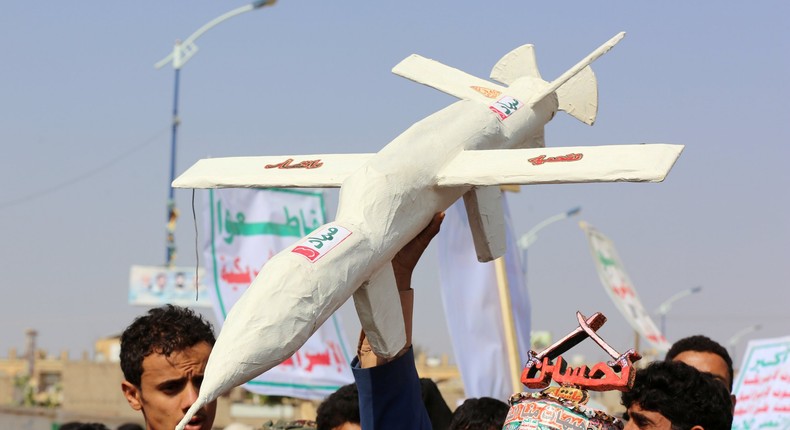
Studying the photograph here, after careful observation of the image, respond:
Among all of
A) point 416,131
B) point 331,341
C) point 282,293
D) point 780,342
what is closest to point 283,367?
A: point 331,341

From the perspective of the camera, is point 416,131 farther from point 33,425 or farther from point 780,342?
point 33,425

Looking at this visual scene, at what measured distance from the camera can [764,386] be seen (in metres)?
9.60

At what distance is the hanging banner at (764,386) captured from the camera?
9.28 metres

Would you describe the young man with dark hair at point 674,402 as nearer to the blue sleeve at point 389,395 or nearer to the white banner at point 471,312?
the blue sleeve at point 389,395

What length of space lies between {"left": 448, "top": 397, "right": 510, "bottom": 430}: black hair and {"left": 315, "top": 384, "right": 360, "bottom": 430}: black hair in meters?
0.41

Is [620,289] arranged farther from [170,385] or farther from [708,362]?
[170,385]

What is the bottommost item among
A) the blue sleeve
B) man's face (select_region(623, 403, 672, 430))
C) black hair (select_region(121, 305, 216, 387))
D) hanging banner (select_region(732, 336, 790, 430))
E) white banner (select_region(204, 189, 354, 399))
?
hanging banner (select_region(732, 336, 790, 430))

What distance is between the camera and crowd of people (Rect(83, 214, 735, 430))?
3779mm

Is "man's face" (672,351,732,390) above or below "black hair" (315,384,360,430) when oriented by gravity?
above

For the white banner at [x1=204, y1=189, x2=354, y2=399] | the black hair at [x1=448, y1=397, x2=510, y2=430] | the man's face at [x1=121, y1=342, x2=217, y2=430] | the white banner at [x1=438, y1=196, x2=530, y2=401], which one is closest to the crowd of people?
the man's face at [x1=121, y1=342, x2=217, y2=430]

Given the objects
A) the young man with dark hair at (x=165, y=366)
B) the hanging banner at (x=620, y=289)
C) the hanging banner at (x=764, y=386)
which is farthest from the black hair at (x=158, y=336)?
the hanging banner at (x=620, y=289)

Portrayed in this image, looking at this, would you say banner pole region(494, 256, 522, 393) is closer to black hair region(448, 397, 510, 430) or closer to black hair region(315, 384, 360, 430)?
black hair region(448, 397, 510, 430)

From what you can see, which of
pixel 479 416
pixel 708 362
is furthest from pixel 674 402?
pixel 708 362

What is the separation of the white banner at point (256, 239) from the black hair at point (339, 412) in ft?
17.8
